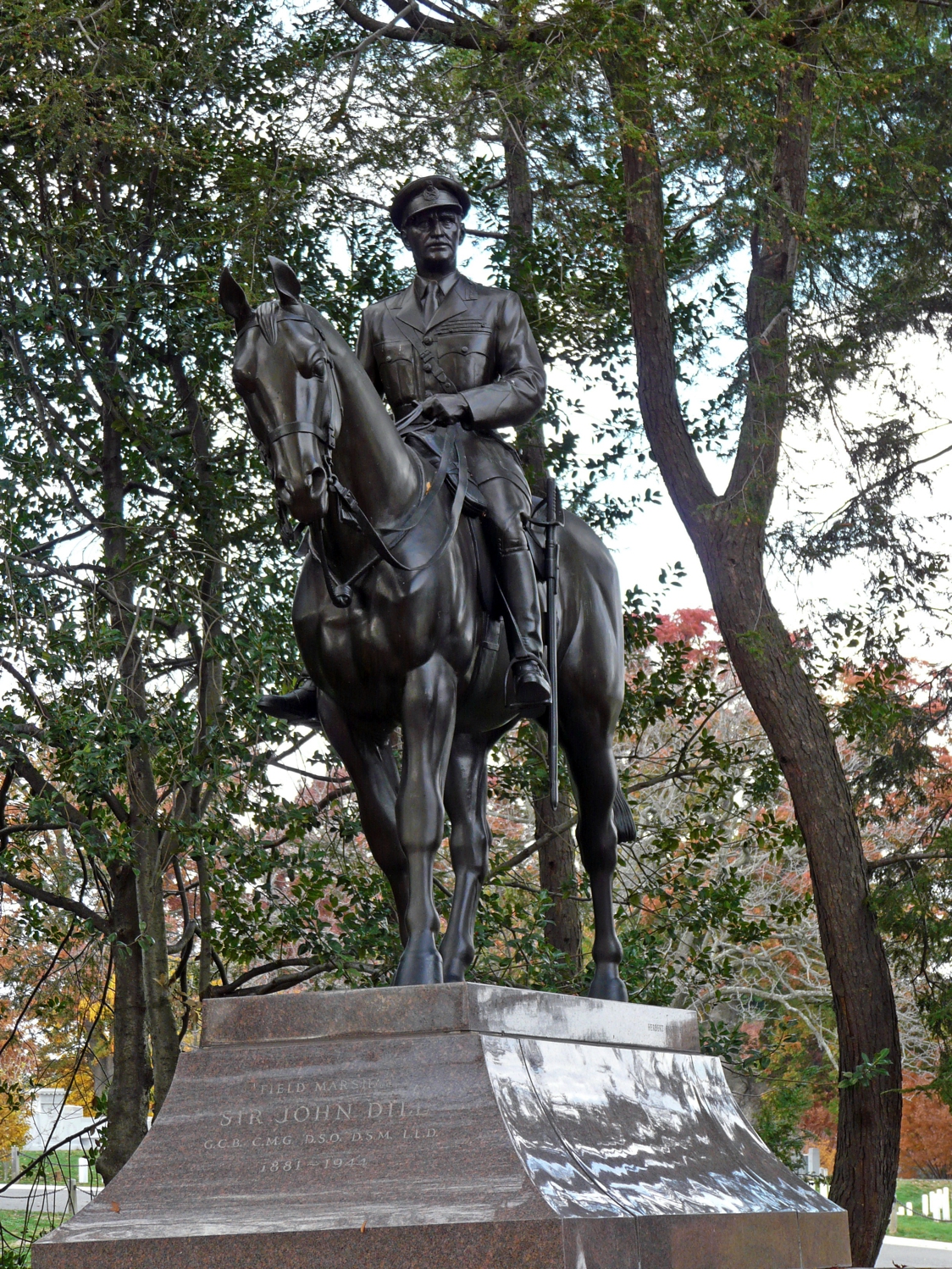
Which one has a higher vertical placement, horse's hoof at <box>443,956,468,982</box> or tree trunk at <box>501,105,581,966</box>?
tree trunk at <box>501,105,581,966</box>

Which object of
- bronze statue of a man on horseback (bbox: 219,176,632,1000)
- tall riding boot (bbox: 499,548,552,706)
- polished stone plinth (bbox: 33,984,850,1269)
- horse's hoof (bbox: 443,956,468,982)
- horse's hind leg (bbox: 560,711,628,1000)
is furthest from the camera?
horse's hind leg (bbox: 560,711,628,1000)

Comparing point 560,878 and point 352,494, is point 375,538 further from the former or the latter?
point 560,878

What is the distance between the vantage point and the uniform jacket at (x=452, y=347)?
5.45m

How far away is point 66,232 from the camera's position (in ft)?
30.7

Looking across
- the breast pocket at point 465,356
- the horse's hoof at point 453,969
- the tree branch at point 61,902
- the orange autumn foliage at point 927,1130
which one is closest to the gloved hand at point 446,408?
the breast pocket at point 465,356

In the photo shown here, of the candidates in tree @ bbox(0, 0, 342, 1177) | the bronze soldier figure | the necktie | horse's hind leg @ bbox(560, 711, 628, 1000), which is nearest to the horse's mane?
the bronze soldier figure

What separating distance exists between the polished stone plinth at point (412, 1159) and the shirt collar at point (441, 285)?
8.39 ft

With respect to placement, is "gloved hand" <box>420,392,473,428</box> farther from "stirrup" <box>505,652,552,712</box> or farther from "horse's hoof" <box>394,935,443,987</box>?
"horse's hoof" <box>394,935,443,987</box>

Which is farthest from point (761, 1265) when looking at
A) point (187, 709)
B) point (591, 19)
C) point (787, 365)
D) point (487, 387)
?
point (787, 365)

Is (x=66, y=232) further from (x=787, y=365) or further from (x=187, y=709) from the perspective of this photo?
(x=787, y=365)

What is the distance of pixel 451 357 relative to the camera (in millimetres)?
5449

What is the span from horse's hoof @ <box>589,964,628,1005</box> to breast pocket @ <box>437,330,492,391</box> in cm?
217

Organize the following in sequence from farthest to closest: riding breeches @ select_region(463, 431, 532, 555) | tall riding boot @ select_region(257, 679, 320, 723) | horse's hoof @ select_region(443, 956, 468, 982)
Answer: tall riding boot @ select_region(257, 679, 320, 723), riding breeches @ select_region(463, 431, 532, 555), horse's hoof @ select_region(443, 956, 468, 982)

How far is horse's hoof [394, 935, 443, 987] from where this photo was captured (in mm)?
4277
